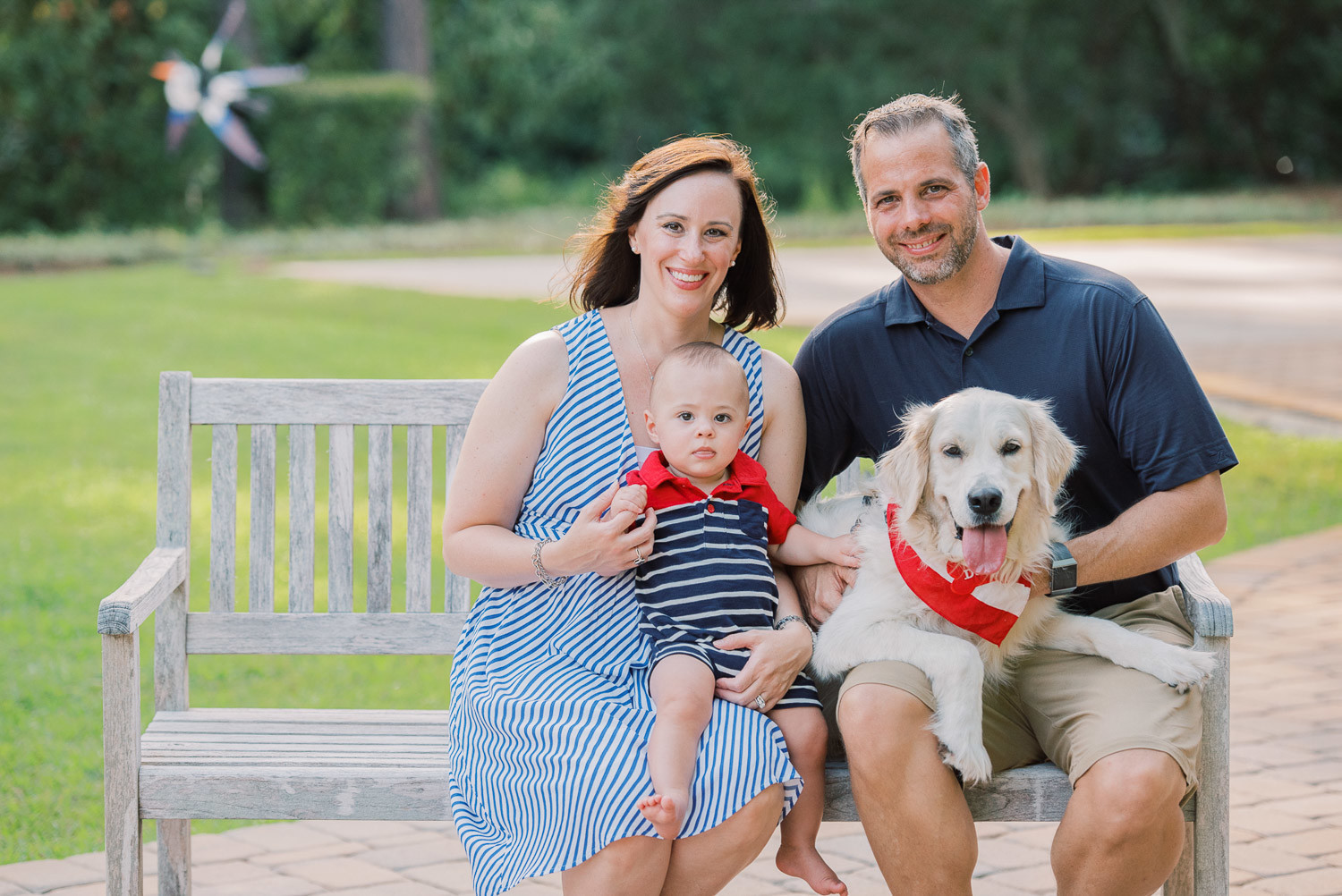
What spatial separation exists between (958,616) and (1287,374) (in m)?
9.32

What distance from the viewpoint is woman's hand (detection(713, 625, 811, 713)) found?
9.79 feet

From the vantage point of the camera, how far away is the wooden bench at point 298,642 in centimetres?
307

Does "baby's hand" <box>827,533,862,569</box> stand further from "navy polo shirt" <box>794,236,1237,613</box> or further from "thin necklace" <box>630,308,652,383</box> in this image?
"thin necklace" <box>630,308,652,383</box>

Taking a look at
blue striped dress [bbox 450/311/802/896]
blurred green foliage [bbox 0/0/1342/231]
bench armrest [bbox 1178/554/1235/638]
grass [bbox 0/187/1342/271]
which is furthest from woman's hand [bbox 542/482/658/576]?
blurred green foliage [bbox 0/0/1342/231]

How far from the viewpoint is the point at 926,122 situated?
11.2ft

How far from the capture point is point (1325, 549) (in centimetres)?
713

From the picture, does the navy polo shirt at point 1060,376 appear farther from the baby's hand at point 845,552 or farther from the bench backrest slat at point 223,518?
the bench backrest slat at point 223,518

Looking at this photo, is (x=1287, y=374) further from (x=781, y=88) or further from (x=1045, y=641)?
(x=781, y=88)

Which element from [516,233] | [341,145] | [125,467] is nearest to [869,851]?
[125,467]

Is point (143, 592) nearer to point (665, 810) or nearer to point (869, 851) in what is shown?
point (665, 810)

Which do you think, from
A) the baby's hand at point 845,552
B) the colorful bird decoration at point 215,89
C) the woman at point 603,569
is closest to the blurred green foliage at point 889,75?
the colorful bird decoration at point 215,89

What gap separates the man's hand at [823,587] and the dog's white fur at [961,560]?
4 centimetres

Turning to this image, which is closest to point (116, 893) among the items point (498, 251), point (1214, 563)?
point (1214, 563)

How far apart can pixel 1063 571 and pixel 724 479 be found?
79cm
